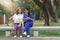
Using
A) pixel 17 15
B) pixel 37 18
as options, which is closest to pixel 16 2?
pixel 37 18

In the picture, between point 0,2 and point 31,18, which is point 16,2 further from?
point 31,18

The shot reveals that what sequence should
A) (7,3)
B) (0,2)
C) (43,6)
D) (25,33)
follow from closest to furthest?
(25,33)
(43,6)
(0,2)
(7,3)

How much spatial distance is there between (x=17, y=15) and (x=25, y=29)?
796mm

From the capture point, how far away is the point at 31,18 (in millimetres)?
10297

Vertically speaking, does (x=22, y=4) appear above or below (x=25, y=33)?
above

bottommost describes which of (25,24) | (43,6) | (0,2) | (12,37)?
(12,37)

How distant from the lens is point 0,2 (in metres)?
33.5

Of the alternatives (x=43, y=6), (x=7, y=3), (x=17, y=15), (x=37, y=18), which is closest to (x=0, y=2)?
(x=7, y=3)

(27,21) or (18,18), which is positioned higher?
(18,18)

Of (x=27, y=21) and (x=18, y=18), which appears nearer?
(x=18, y=18)

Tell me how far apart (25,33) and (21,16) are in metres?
0.86

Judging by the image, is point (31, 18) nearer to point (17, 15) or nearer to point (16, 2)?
point (17, 15)

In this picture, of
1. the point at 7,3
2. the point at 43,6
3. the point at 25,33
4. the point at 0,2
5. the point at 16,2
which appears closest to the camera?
the point at 25,33

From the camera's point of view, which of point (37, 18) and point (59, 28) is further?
point (37, 18)
